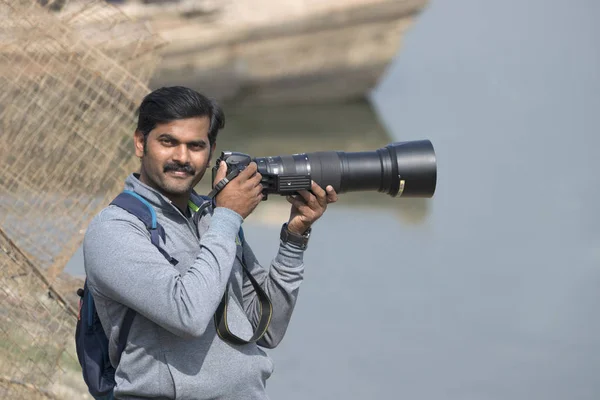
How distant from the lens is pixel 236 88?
6.82 meters

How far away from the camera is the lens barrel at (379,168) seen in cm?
151

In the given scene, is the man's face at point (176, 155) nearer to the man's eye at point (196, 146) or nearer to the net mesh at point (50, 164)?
the man's eye at point (196, 146)

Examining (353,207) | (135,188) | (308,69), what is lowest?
(135,188)

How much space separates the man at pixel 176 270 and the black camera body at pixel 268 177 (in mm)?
23

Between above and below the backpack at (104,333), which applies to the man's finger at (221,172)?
above

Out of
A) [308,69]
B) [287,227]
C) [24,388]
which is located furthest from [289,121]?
[287,227]

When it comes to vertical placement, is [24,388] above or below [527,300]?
below

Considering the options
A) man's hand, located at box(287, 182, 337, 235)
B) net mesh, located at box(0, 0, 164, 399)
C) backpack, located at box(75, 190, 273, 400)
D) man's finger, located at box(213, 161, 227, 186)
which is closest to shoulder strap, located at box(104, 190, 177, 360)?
backpack, located at box(75, 190, 273, 400)

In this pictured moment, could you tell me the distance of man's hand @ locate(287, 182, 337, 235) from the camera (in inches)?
57.8

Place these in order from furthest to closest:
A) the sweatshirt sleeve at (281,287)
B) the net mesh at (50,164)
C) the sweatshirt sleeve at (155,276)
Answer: the net mesh at (50,164) → the sweatshirt sleeve at (281,287) → the sweatshirt sleeve at (155,276)

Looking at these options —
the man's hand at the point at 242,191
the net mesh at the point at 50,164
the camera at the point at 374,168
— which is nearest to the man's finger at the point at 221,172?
the man's hand at the point at 242,191

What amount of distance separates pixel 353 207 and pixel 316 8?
84.7 inches

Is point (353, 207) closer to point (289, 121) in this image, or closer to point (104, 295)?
point (289, 121)

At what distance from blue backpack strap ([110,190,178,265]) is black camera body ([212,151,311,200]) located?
121 millimetres
